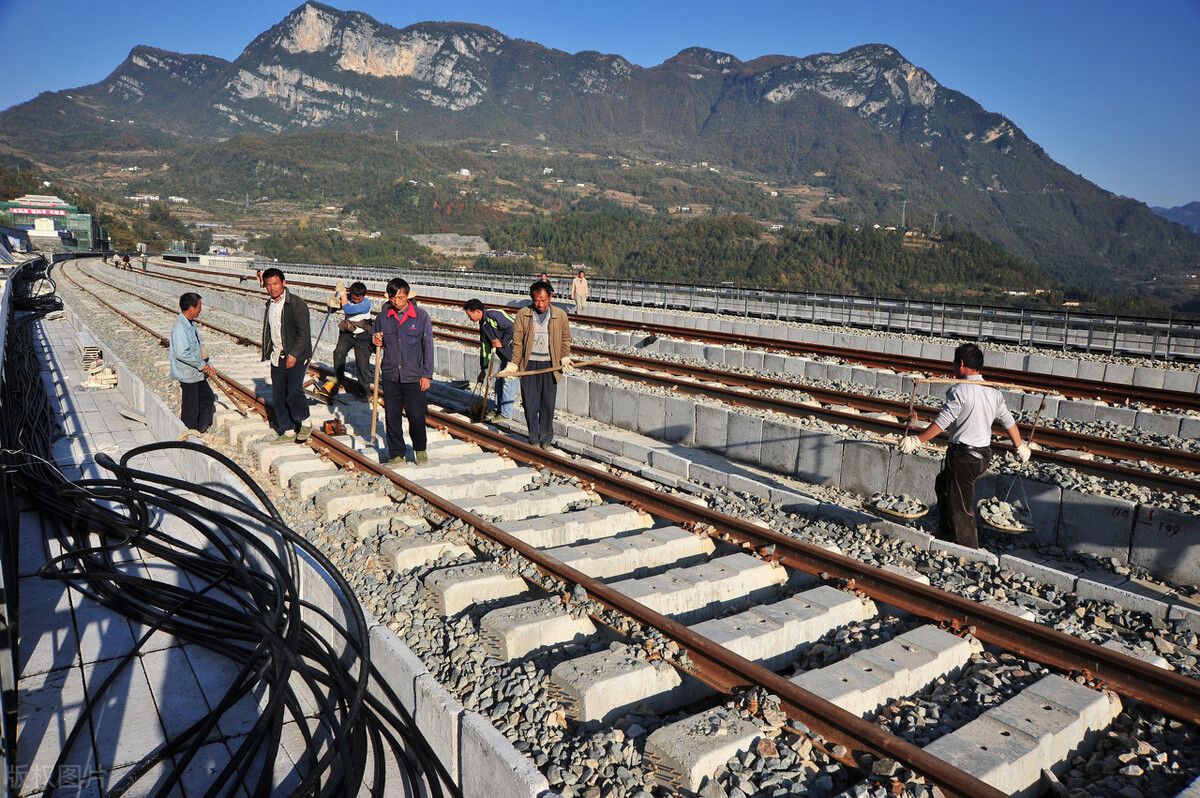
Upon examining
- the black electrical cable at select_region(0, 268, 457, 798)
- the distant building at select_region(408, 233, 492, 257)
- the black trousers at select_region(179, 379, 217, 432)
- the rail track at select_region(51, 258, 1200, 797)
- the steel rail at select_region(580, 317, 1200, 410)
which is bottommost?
the black electrical cable at select_region(0, 268, 457, 798)

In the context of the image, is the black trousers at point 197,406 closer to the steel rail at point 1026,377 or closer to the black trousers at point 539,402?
the black trousers at point 539,402

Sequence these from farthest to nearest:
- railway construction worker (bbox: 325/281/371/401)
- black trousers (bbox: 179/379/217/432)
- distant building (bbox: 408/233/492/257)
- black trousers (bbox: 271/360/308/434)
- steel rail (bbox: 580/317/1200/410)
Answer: distant building (bbox: 408/233/492/257)
steel rail (bbox: 580/317/1200/410)
railway construction worker (bbox: 325/281/371/401)
black trousers (bbox: 179/379/217/432)
black trousers (bbox: 271/360/308/434)

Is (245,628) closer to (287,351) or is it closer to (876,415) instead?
(287,351)

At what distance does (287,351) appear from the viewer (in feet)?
28.5

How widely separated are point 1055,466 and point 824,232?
8093 cm

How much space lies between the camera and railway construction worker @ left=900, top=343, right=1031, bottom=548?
19.9 ft

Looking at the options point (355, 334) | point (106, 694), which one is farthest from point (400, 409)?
point (355, 334)

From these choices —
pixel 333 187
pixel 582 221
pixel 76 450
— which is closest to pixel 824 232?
pixel 582 221

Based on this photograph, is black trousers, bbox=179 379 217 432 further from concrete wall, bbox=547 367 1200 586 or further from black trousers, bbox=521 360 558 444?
concrete wall, bbox=547 367 1200 586

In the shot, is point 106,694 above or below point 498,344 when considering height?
below

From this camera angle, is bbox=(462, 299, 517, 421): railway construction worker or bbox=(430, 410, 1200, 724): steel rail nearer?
bbox=(430, 410, 1200, 724): steel rail

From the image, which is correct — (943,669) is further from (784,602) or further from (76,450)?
(76,450)

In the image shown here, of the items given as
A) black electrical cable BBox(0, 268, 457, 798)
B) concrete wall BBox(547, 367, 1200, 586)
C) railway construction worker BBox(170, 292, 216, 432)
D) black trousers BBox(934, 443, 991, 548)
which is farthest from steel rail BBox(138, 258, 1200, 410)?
railway construction worker BBox(170, 292, 216, 432)

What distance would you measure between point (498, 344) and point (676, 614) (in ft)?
20.3
